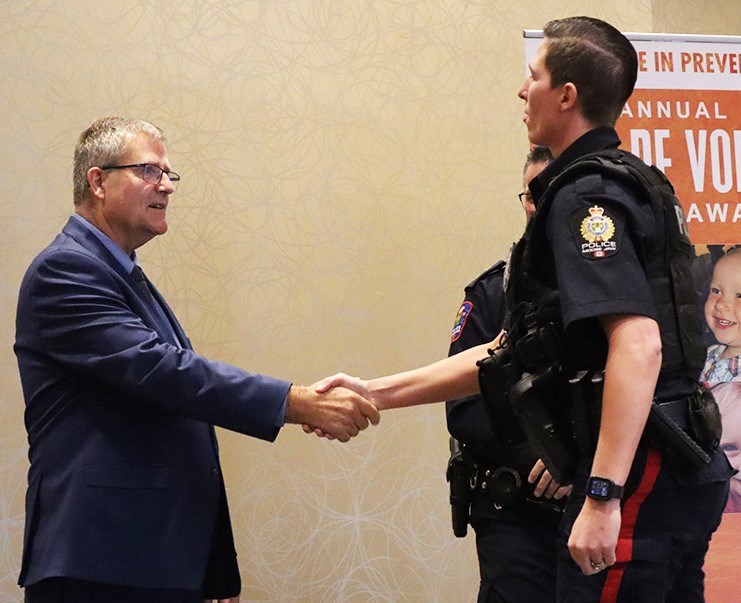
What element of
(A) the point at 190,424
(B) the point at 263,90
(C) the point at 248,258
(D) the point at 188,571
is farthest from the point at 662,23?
(D) the point at 188,571

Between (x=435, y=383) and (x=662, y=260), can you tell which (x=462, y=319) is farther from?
(x=662, y=260)

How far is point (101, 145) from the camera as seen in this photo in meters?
2.48

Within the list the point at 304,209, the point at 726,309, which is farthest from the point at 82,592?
the point at 726,309

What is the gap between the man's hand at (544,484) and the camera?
219 cm

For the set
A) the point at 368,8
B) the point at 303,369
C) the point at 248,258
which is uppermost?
the point at 368,8

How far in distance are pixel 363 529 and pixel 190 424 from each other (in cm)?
129

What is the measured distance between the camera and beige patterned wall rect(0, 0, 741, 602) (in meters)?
3.35

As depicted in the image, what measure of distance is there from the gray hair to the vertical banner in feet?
4.96

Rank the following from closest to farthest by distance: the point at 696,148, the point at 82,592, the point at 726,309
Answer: the point at 82,592 → the point at 726,309 → the point at 696,148

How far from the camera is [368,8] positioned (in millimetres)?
3535

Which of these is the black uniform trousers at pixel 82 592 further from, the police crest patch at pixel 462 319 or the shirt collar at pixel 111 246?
the police crest patch at pixel 462 319

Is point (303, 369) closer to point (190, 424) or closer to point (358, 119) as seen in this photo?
point (358, 119)

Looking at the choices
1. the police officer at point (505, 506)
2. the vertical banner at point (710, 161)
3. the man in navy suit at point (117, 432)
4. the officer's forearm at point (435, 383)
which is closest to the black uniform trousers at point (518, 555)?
the police officer at point (505, 506)

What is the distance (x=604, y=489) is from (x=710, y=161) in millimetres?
2256
